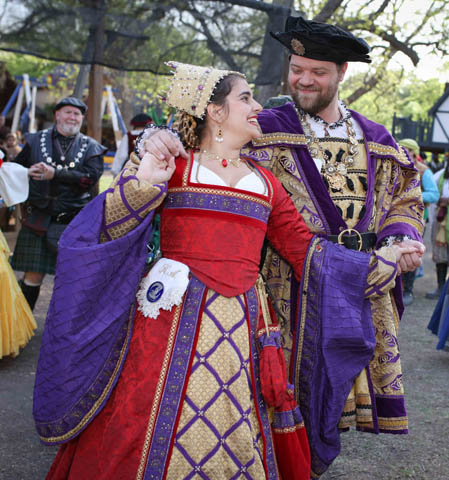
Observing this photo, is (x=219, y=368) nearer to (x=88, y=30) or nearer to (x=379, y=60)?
(x=88, y=30)

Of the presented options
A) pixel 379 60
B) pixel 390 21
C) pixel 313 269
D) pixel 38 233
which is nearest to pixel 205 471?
pixel 313 269

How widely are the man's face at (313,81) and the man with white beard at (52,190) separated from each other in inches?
115

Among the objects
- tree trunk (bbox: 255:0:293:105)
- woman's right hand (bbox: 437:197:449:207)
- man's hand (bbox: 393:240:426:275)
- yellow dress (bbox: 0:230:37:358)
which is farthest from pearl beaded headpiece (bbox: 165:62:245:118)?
woman's right hand (bbox: 437:197:449:207)

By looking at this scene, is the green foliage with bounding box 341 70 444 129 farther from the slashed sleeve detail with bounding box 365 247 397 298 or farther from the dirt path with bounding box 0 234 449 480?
the slashed sleeve detail with bounding box 365 247 397 298

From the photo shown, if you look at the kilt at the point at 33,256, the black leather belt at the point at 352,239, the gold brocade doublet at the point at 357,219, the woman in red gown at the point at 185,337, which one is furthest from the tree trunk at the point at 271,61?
the woman in red gown at the point at 185,337

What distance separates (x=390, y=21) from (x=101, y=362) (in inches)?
451

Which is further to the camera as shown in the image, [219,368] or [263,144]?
[263,144]

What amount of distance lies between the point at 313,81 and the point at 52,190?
3.22 metres

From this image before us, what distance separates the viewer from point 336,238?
289 cm

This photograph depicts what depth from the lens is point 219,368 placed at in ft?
7.90

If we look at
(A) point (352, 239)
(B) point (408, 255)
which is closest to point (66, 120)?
(A) point (352, 239)

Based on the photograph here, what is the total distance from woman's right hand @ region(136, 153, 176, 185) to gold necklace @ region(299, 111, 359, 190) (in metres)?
0.87

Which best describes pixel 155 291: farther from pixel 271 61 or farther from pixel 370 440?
pixel 271 61

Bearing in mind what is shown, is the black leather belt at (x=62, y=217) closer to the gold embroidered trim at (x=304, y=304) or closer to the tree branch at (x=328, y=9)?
the gold embroidered trim at (x=304, y=304)
